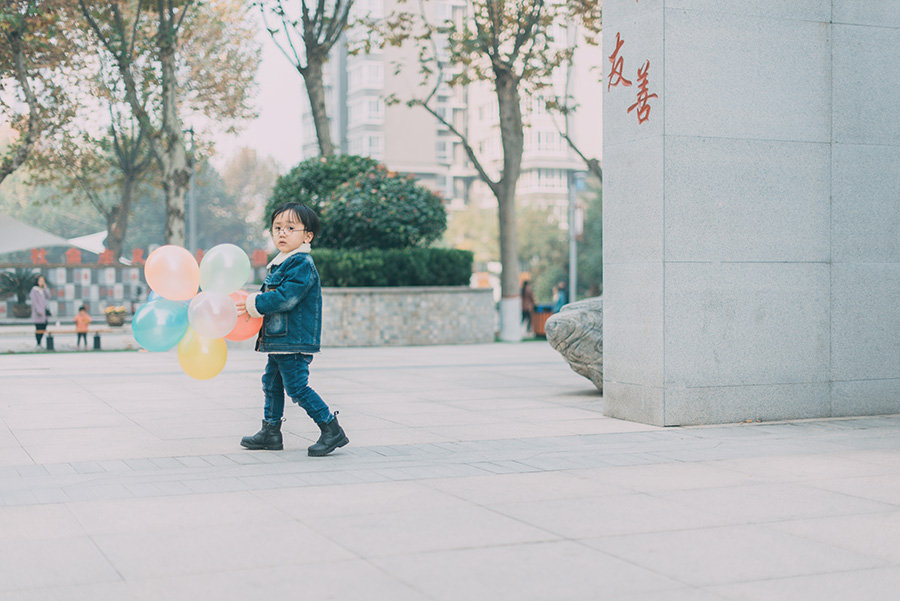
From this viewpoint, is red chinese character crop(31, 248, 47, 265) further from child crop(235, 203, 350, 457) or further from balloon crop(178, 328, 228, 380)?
child crop(235, 203, 350, 457)

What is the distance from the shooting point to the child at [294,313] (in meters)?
7.30

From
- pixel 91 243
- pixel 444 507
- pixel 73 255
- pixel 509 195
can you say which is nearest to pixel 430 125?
pixel 91 243

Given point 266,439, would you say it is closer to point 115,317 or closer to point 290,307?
point 290,307

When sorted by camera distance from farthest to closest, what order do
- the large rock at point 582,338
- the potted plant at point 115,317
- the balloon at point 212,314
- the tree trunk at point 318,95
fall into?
the potted plant at point 115,317 → the tree trunk at point 318,95 → the large rock at point 582,338 → the balloon at point 212,314

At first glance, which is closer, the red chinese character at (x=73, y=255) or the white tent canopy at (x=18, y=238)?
the white tent canopy at (x=18, y=238)

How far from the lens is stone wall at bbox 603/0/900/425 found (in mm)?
9008

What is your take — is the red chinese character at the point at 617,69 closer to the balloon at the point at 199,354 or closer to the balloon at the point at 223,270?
the balloon at the point at 223,270

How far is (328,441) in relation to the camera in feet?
24.3

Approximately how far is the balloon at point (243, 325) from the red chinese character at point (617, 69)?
12.7 ft

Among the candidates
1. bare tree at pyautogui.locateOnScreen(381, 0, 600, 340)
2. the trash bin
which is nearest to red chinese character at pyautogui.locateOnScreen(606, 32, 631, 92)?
bare tree at pyautogui.locateOnScreen(381, 0, 600, 340)

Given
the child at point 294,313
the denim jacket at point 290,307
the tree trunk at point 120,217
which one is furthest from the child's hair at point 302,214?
the tree trunk at point 120,217

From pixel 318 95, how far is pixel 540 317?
7.54m

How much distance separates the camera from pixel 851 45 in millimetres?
9719

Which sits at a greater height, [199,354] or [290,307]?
[290,307]
